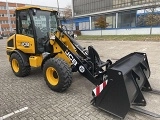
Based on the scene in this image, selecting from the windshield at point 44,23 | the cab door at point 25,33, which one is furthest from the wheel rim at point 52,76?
the windshield at point 44,23

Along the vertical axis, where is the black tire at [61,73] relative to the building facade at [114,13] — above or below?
below

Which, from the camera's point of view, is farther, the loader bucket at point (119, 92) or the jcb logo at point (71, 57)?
the jcb logo at point (71, 57)

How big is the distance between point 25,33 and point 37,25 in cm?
59

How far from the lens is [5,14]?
5938 cm

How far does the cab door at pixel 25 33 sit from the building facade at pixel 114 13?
22.4 meters

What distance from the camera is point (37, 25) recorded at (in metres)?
5.12

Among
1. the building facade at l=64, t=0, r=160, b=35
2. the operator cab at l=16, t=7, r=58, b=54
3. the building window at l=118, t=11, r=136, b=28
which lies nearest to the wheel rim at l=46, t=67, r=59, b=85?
the operator cab at l=16, t=7, r=58, b=54

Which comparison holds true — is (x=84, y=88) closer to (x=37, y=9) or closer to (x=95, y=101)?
(x=95, y=101)

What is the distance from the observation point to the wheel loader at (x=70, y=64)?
3020 millimetres

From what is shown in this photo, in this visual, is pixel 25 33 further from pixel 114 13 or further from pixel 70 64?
pixel 114 13

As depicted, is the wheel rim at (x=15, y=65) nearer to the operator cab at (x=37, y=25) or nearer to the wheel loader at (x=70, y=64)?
the wheel loader at (x=70, y=64)

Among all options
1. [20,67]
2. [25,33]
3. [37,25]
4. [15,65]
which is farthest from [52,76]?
[15,65]

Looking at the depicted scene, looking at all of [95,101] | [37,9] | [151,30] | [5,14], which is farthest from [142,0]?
[5,14]

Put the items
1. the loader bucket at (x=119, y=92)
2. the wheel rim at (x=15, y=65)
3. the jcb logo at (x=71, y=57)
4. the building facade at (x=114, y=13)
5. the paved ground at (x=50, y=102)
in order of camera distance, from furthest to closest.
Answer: the building facade at (x=114, y=13)
the wheel rim at (x=15, y=65)
the jcb logo at (x=71, y=57)
the paved ground at (x=50, y=102)
the loader bucket at (x=119, y=92)
